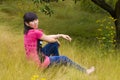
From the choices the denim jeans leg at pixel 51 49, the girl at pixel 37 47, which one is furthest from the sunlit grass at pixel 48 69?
the denim jeans leg at pixel 51 49

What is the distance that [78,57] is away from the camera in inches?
310

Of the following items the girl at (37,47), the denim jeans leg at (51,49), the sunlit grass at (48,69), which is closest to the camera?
the sunlit grass at (48,69)

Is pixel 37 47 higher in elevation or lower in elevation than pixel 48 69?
higher

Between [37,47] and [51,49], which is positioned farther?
[51,49]

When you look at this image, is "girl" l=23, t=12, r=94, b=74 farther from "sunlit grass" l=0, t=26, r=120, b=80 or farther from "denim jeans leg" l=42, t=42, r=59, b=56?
"denim jeans leg" l=42, t=42, r=59, b=56

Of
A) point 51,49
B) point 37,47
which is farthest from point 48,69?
point 51,49

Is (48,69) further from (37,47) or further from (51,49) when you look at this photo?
(51,49)

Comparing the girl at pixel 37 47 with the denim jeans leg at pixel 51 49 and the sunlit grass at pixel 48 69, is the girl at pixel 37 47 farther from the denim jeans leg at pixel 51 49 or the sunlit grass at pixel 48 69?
the denim jeans leg at pixel 51 49


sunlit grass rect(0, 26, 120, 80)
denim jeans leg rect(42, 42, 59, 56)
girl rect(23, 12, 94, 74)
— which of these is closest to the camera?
sunlit grass rect(0, 26, 120, 80)

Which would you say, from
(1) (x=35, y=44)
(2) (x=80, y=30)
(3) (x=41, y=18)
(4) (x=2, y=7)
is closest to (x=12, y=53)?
(1) (x=35, y=44)

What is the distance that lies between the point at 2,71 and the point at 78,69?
53.0 inches

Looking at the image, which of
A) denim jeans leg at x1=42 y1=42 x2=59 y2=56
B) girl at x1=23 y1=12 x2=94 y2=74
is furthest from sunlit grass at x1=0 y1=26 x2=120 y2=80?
denim jeans leg at x1=42 y1=42 x2=59 y2=56

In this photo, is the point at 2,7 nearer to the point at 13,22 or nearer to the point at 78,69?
the point at 13,22

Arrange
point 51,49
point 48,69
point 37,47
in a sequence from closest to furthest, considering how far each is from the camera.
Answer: point 48,69
point 37,47
point 51,49
